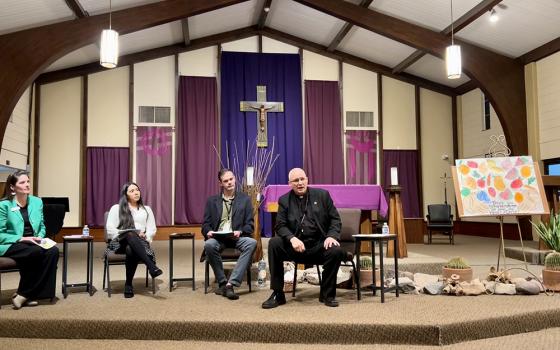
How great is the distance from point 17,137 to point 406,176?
7.74 metres

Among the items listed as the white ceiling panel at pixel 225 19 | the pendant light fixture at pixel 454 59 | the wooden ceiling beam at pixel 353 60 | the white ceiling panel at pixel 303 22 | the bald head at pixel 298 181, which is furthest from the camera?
the wooden ceiling beam at pixel 353 60

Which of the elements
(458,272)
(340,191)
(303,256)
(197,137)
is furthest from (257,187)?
(197,137)

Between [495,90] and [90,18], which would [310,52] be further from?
[90,18]

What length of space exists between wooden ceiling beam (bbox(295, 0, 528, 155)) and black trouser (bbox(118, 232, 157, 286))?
234 inches

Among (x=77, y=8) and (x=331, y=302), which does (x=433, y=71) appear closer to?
(x=77, y=8)

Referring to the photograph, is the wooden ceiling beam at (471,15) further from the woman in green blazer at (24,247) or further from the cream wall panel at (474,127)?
the woman in green blazer at (24,247)

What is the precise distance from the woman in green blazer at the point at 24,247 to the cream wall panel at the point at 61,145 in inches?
248

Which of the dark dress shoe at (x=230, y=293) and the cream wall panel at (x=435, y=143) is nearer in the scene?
the dark dress shoe at (x=230, y=293)

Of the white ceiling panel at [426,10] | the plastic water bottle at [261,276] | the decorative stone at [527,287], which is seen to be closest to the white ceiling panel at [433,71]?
the white ceiling panel at [426,10]

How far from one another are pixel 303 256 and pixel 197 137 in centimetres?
678

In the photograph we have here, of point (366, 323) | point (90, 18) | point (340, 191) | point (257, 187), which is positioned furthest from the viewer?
point (90, 18)

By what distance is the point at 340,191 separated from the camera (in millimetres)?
5570

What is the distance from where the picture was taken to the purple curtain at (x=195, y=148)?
977 centimetres

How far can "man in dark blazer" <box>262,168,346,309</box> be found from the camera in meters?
3.43
